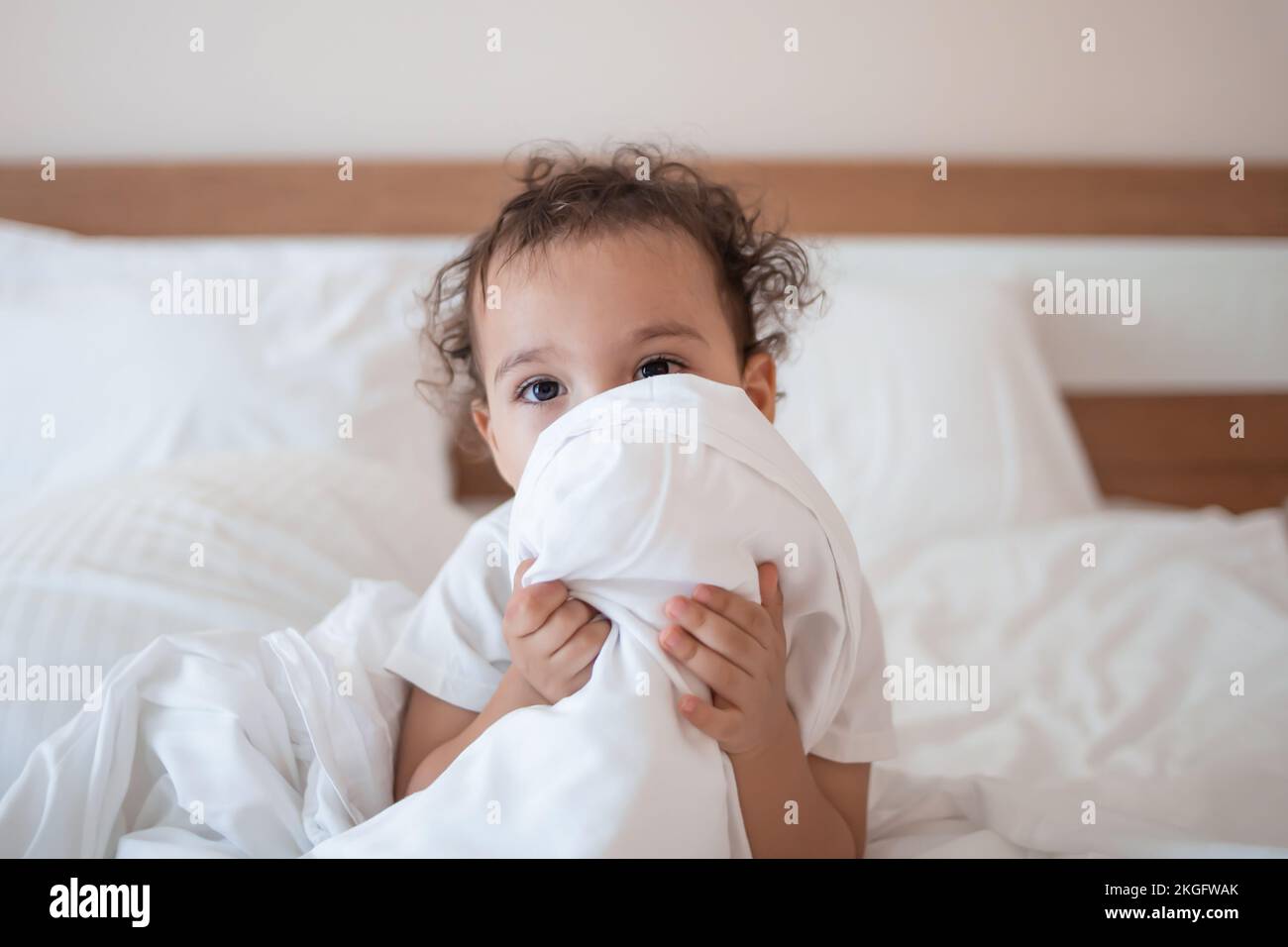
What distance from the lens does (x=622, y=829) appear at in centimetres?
56

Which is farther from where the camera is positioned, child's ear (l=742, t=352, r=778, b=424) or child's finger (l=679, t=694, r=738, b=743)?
child's ear (l=742, t=352, r=778, b=424)

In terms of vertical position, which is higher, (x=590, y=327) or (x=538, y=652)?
(x=590, y=327)

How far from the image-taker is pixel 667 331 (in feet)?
2.46

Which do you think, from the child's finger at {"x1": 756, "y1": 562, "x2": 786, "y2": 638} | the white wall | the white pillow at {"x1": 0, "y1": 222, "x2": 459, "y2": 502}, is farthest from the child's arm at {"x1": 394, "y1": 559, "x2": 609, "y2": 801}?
the white wall

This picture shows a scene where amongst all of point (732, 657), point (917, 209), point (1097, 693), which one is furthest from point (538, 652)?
point (917, 209)

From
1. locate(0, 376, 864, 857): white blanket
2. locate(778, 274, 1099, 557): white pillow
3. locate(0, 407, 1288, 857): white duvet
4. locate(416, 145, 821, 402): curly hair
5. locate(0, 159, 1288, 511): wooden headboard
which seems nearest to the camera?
locate(0, 376, 864, 857): white blanket

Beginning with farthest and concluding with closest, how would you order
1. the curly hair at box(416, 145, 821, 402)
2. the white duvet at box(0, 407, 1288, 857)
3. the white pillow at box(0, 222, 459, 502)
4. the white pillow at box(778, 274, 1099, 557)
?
the white pillow at box(778, 274, 1099, 557)
the white pillow at box(0, 222, 459, 502)
the curly hair at box(416, 145, 821, 402)
the white duvet at box(0, 407, 1288, 857)

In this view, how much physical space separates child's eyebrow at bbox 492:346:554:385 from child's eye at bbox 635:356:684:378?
68 mm

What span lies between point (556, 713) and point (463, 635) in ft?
0.73

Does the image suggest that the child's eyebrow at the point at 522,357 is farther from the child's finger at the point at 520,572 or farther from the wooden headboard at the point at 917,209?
the wooden headboard at the point at 917,209

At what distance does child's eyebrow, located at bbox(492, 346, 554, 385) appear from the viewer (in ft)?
2.47

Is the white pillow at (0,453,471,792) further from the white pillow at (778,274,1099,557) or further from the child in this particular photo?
the white pillow at (778,274,1099,557)

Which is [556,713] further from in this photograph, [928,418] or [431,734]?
[928,418]
